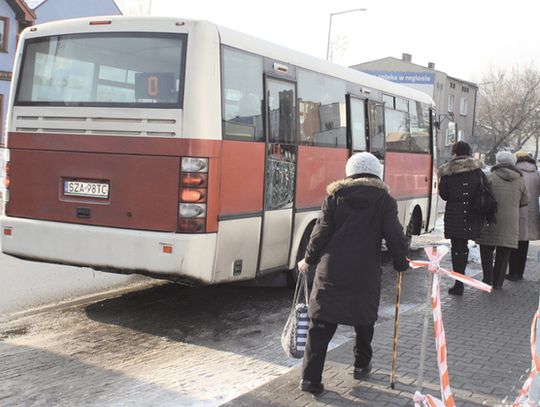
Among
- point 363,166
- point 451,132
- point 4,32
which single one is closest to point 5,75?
point 4,32

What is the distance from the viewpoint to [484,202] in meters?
7.84

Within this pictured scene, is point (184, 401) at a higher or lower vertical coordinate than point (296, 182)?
lower

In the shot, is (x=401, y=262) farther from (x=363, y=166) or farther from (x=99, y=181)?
(x=99, y=181)

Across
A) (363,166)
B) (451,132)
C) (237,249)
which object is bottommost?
(237,249)

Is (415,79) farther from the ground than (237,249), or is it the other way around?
(415,79)

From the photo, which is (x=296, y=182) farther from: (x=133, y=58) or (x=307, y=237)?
(x=133, y=58)

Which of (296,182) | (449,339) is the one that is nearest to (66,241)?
(296,182)

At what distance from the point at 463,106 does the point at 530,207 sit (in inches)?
2245

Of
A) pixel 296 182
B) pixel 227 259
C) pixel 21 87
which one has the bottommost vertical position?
pixel 227 259

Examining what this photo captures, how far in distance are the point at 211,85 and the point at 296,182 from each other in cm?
187

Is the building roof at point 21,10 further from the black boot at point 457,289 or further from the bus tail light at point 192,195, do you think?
the bus tail light at point 192,195

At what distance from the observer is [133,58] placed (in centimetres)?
597

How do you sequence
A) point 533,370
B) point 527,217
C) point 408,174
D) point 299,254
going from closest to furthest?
point 533,370 → point 299,254 → point 527,217 → point 408,174

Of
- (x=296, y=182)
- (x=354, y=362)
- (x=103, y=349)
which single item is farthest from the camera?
(x=296, y=182)
